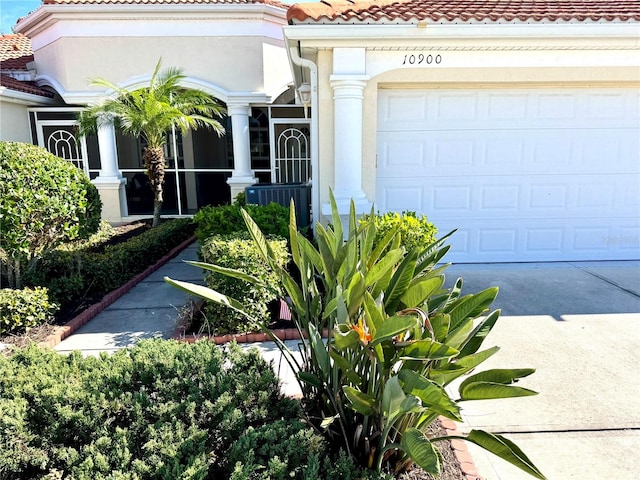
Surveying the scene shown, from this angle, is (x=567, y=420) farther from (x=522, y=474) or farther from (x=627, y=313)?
(x=627, y=313)

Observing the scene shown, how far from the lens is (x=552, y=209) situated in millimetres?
7383

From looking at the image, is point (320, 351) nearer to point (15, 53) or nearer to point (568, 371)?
point (568, 371)

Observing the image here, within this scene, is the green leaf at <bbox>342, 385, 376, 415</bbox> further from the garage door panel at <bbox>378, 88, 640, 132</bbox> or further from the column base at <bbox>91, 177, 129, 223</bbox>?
the column base at <bbox>91, 177, 129, 223</bbox>

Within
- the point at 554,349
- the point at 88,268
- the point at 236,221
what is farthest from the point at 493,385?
the point at 88,268

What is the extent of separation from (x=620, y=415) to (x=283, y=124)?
10.0 m

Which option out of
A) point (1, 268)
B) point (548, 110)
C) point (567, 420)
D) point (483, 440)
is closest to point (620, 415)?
point (567, 420)

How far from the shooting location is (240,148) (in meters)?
11.8

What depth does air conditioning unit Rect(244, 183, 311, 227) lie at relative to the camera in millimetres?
8945

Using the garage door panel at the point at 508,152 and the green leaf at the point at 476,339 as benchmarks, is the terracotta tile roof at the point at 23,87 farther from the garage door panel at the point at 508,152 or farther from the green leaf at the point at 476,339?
the green leaf at the point at 476,339

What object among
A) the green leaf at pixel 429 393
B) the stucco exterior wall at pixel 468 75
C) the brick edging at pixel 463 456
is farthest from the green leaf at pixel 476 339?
the stucco exterior wall at pixel 468 75

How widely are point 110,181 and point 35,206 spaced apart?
289 inches

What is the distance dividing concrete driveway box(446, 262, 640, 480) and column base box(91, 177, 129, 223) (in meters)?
9.16

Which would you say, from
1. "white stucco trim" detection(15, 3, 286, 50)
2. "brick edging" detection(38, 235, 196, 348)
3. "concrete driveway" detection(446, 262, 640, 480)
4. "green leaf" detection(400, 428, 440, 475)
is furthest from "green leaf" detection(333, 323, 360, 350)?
"white stucco trim" detection(15, 3, 286, 50)

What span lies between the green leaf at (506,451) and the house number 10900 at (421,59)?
569 cm
